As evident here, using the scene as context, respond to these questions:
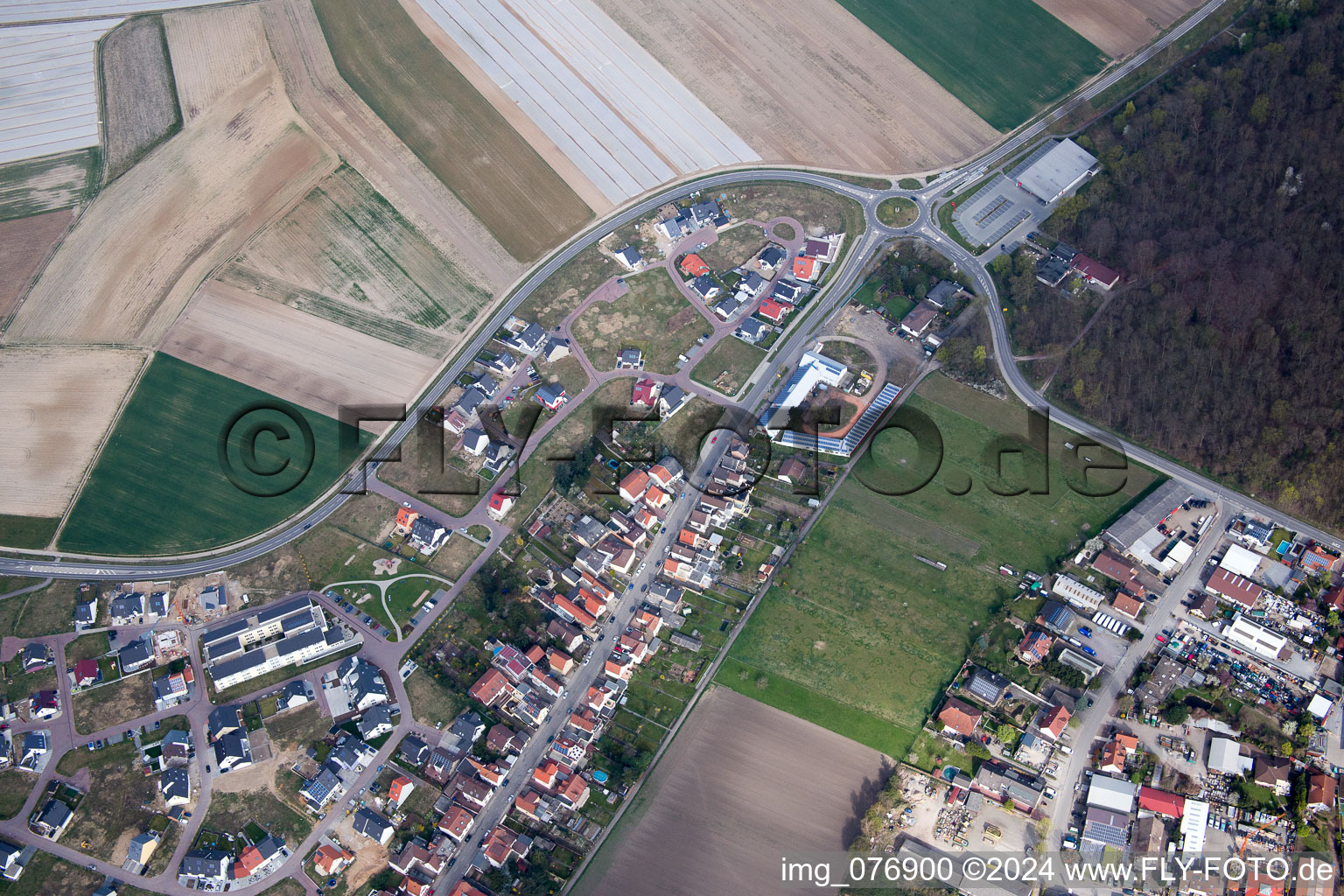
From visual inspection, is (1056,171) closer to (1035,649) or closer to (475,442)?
(1035,649)

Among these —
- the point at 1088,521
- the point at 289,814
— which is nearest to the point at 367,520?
the point at 289,814

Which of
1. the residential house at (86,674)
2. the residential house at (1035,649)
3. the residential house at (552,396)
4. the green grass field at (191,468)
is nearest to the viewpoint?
the residential house at (1035,649)

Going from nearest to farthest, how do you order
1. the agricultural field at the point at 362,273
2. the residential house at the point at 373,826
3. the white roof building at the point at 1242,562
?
the residential house at the point at 373,826 → the white roof building at the point at 1242,562 → the agricultural field at the point at 362,273

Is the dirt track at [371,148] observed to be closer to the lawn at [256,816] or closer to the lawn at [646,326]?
the lawn at [646,326]

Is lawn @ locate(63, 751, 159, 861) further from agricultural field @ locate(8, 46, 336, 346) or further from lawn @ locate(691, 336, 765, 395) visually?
lawn @ locate(691, 336, 765, 395)

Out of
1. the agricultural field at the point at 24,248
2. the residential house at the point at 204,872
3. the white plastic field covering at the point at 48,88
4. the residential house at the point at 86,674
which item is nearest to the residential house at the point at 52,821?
the residential house at the point at 86,674
